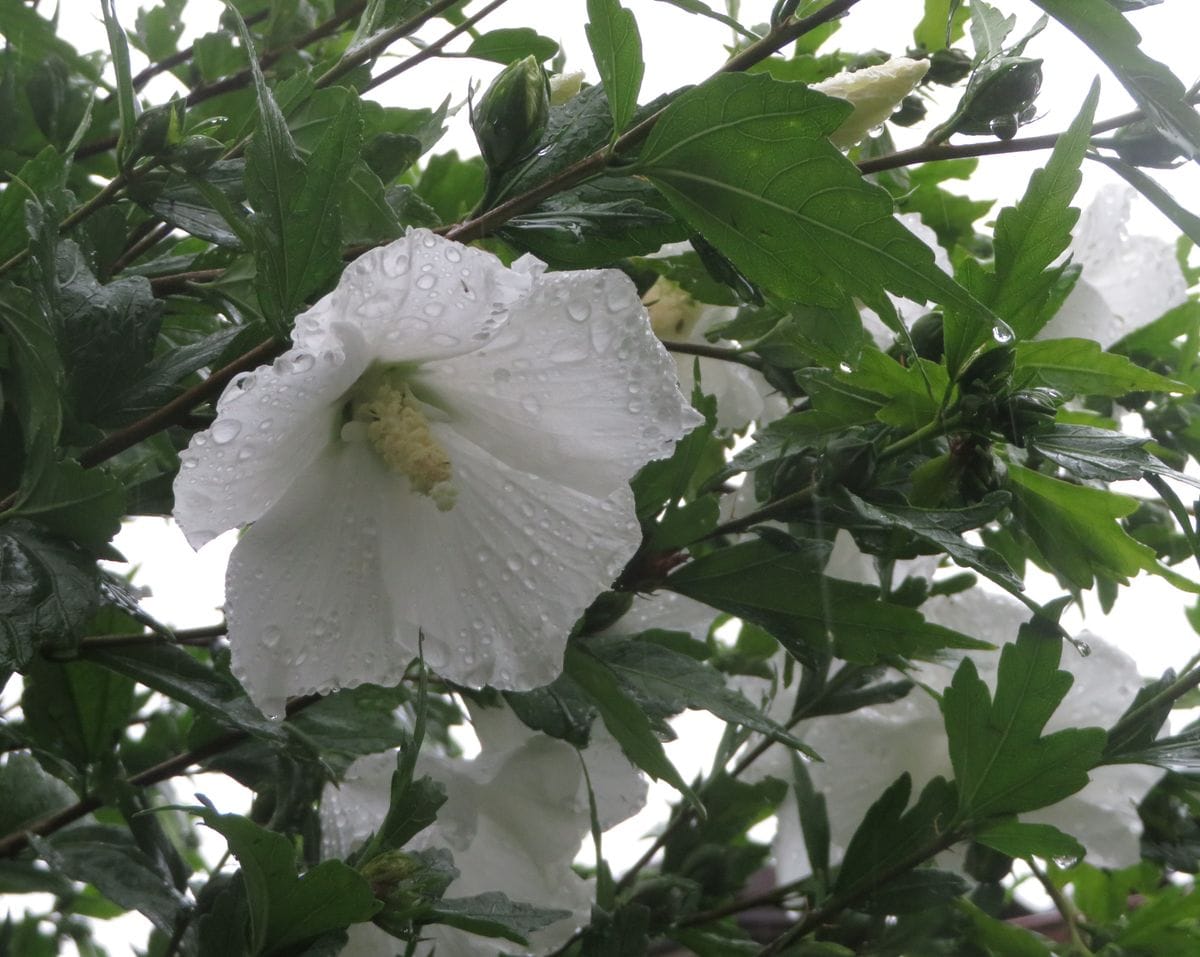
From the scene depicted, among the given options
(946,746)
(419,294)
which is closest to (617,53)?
(419,294)

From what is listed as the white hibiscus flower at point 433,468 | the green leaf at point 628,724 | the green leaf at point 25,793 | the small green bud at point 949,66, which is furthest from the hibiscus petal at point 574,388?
the green leaf at point 25,793

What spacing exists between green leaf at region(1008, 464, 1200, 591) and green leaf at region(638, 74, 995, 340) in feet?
0.49

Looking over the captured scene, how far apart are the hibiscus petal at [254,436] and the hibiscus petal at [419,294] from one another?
13mm

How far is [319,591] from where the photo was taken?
699mm

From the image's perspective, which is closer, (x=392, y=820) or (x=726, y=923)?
(x=392, y=820)

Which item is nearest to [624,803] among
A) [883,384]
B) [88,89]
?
[883,384]

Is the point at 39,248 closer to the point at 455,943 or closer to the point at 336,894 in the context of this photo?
the point at 336,894

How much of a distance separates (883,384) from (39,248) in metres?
0.45

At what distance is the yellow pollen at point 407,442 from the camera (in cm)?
69

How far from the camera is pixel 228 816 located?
2.02 feet

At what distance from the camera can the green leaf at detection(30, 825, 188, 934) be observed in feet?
2.49

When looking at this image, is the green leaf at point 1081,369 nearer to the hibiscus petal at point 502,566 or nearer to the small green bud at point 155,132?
the hibiscus petal at point 502,566

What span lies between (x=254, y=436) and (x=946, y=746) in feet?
2.13

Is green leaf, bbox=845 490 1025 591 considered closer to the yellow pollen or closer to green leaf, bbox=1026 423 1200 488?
green leaf, bbox=1026 423 1200 488
